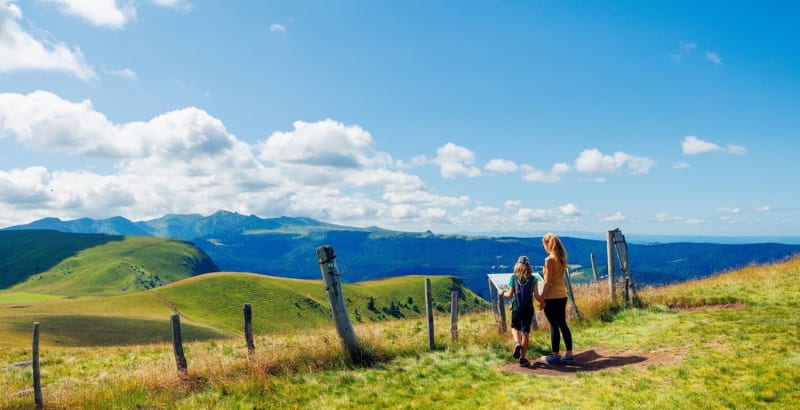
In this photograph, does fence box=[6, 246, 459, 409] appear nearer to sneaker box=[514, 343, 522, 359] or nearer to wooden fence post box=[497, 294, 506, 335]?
wooden fence post box=[497, 294, 506, 335]

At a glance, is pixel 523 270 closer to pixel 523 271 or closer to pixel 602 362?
pixel 523 271

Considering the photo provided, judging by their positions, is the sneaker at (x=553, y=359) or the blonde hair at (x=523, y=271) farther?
the blonde hair at (x=523, y=271)

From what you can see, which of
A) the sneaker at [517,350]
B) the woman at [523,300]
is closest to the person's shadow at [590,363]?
the sneaker at [517,350]

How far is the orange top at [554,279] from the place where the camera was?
11453 mm

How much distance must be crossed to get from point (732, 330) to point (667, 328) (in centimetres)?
169

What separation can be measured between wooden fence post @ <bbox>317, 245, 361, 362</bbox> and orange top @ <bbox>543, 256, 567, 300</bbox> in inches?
216

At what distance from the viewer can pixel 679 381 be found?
367 inches

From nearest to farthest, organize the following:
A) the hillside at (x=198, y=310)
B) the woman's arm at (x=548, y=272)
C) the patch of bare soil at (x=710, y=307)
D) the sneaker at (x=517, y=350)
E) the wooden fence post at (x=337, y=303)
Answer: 1. the woman's arm at (x=548, y=272)
2. the sneaker at (x=517, y=350)
3. the wooden fence post at (x=337, y=303)
4. the patch of bare soil at (x=710, y=307)
5. the hillside at (x=198, y=310)

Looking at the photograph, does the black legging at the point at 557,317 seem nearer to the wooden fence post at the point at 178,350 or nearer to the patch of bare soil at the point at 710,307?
the patch of bare soil at the point at 710,307

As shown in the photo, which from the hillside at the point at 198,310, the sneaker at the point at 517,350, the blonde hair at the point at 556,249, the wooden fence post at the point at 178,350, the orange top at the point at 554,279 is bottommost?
the hillside at the point at 198,310

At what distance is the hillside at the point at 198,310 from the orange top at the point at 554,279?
78121mm

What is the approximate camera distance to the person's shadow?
36.4ft

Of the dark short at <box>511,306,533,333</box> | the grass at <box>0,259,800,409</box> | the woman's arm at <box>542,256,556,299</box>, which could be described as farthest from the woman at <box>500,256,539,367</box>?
the grass at <box>0,259,800,409</box>

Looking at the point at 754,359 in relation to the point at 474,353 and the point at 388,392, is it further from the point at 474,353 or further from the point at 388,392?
the point at 388,392
